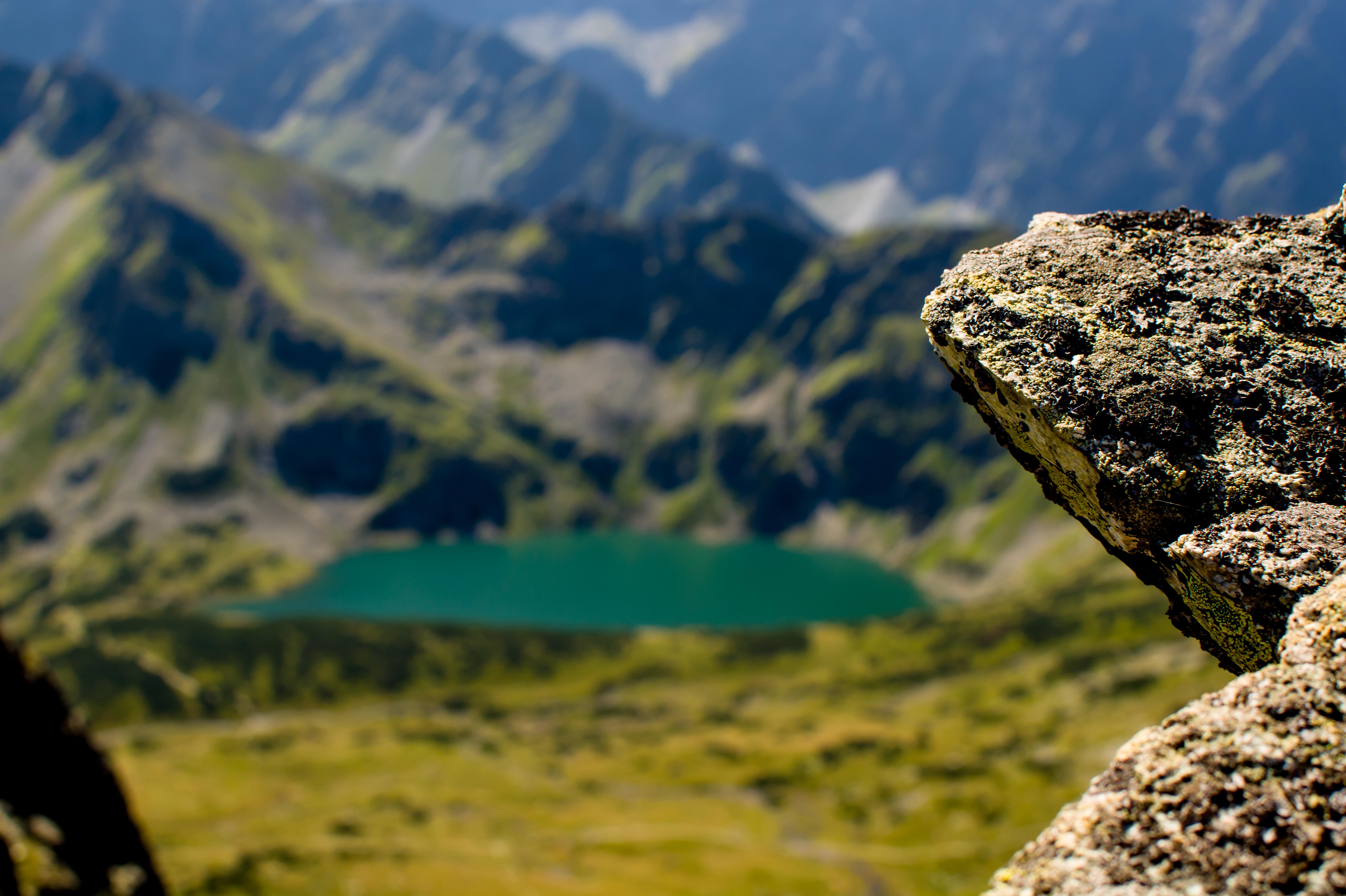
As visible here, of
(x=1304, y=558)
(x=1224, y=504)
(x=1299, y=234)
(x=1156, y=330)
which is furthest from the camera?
(x=1299, y=234)

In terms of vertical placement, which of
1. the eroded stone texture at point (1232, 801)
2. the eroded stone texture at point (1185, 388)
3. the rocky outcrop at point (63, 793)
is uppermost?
the eroded stone texture at point (1185, 388)

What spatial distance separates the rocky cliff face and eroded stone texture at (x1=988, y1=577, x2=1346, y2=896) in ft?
0.05

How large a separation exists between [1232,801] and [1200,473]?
3.12m

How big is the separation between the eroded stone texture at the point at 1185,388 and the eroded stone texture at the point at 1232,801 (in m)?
1.03

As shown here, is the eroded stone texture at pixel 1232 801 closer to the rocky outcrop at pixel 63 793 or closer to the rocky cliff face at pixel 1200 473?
the rocky cliff face at pixel 1200 473

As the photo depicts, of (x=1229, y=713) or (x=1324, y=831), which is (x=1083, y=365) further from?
(x=1324, y=831)

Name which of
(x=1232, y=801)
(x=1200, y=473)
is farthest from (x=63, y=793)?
(x=1232, y=801)

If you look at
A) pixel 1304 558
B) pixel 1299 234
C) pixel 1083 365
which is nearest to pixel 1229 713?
pixel 1304 558

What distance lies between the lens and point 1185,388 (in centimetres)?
940

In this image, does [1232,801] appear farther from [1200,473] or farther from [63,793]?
[63,793]

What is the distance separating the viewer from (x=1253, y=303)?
994 centimetres

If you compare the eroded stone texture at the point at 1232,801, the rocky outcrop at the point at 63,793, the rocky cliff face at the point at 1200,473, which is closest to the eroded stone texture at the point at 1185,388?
the rocky cliff face at the point at 1200,473

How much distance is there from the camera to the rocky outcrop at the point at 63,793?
3172cm

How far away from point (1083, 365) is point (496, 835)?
179 meters
